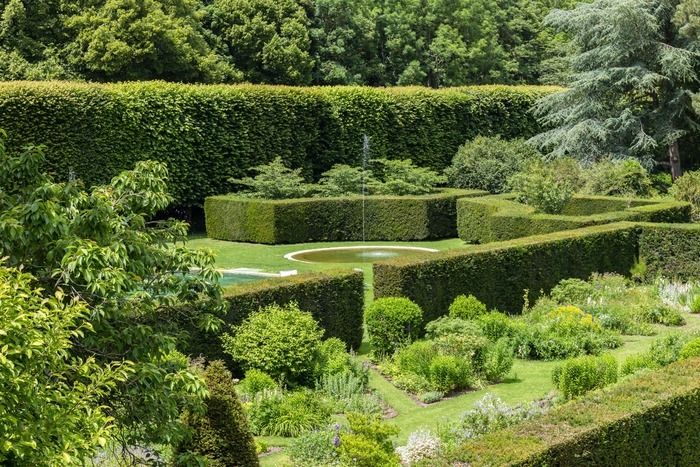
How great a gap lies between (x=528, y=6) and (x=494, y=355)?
46.6 m

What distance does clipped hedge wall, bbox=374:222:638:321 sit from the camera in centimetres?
1595

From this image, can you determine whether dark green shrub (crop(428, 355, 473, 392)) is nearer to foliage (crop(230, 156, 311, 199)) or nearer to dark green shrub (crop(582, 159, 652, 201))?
dark green shrub (crop(582, 159, 652, 201))

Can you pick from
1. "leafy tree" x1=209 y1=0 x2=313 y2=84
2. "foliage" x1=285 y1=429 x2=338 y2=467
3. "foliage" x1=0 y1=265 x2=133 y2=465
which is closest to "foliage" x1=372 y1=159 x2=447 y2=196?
"leafy tree" x1=209 y1=0 x2=313 y2=84

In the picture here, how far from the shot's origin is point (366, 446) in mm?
8320

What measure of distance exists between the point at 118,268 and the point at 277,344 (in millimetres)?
6206

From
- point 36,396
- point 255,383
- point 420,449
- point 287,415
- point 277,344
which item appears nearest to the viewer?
point 36,396

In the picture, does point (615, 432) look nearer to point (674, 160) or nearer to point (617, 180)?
point (617, 180)

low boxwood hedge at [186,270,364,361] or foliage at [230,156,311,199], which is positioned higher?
foliage at [230,156,311,199]

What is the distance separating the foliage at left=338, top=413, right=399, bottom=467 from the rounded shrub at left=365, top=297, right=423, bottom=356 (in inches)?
229

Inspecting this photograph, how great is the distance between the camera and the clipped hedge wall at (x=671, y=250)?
20.7 metres

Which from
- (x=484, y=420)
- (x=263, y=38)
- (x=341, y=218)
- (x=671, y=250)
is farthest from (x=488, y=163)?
(x=484, y=420)

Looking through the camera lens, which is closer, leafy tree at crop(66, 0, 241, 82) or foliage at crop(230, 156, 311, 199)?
foliage at crop(230, 156, 311, 199)

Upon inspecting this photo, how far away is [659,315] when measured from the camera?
55.9 feet

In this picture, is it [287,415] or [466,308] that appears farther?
[466,308]
